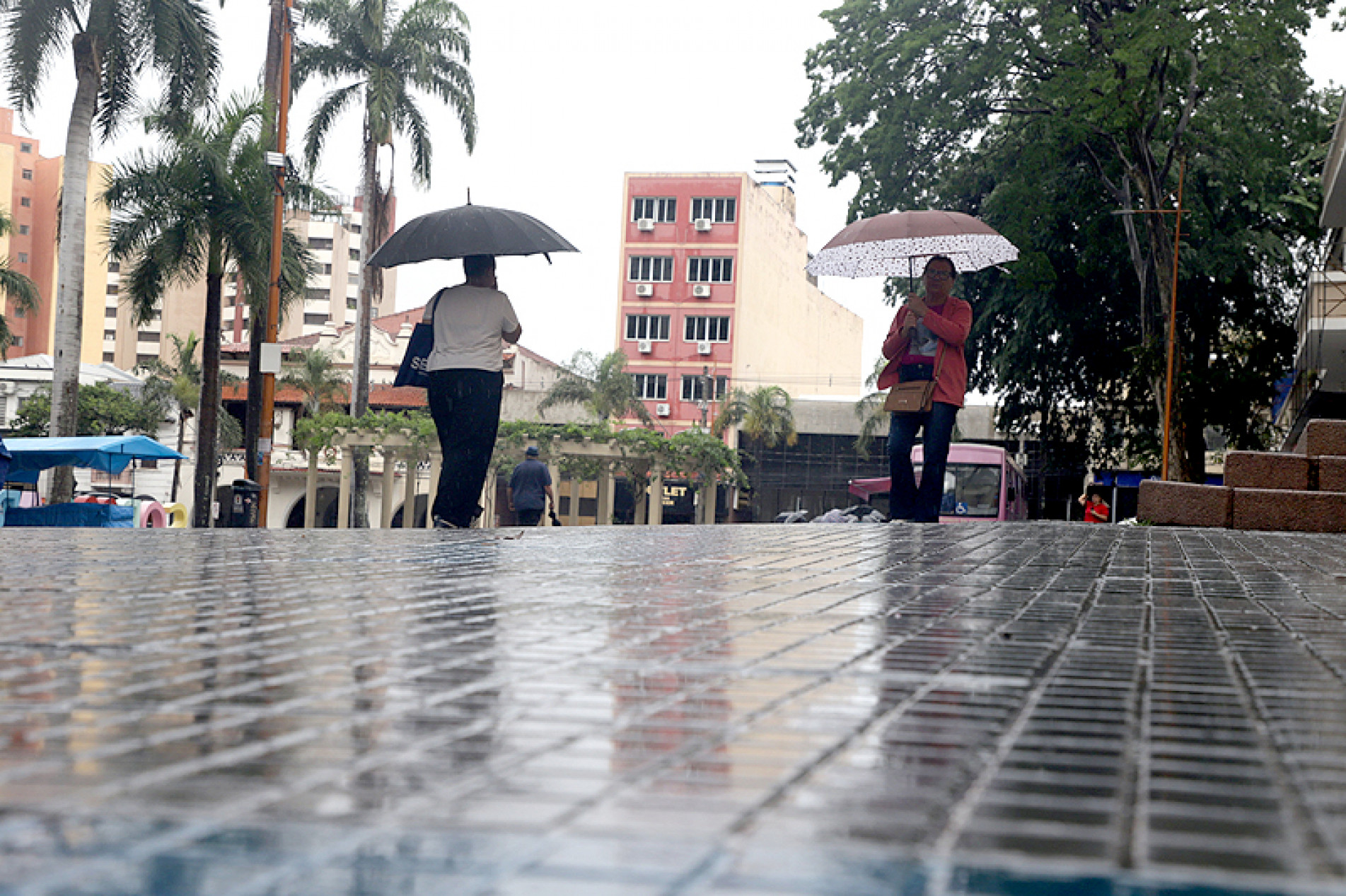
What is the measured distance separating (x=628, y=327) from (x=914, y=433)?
60.0 m

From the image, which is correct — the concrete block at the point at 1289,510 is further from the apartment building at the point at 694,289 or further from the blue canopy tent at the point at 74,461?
the apartment building at the point at 694,289

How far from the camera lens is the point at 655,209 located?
6881 centimetres

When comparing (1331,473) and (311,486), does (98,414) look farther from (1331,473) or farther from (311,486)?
(1331,473)

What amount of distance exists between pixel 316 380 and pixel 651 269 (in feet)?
54.7

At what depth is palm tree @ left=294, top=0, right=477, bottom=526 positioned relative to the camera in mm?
37438

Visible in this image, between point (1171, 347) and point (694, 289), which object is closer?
point (1171, 347)

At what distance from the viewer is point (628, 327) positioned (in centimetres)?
6931

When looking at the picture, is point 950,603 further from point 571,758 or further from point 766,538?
point 766,538

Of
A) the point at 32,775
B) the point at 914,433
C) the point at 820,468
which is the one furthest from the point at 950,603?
the point at 820,468

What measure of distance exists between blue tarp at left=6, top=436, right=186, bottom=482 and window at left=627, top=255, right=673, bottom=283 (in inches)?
1681

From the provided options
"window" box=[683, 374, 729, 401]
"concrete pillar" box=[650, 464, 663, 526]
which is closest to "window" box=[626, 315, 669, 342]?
"window" box=[683, 374, 729, 401]

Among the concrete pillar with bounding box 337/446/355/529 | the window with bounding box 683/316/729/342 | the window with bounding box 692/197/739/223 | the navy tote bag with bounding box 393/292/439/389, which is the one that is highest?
the window with bounding box 692/197/739/223

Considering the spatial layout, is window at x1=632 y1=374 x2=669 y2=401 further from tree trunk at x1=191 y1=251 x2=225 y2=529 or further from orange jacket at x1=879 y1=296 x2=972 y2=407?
orange jacket at x1=879 y1=296 x2=972 y2=407

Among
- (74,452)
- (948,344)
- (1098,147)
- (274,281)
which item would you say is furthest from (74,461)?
(948,344)
